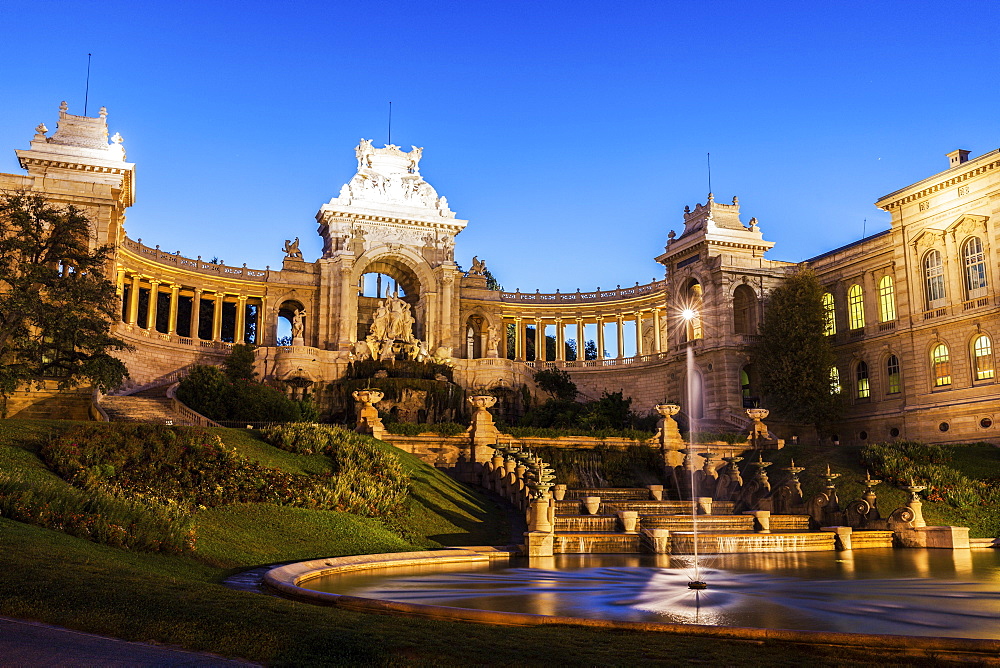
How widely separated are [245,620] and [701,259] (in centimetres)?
5640

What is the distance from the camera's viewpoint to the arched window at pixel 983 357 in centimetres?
4534

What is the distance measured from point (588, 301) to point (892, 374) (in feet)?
91.4

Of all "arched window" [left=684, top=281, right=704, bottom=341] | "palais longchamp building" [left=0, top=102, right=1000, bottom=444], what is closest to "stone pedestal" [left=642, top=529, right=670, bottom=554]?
"palais longchamp building" [left=0, top=102, right=1000, bottom=444]

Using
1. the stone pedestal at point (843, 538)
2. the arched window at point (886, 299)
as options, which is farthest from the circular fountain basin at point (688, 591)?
the arched window at point (886, 299)

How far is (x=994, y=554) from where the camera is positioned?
22.2 metres

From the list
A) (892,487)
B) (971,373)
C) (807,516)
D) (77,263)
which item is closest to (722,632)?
(807,516)

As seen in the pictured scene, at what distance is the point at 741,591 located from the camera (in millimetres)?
13930

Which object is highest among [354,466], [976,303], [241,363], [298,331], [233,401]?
[298,331]

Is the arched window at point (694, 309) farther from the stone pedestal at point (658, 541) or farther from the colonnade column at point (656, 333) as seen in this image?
the stone pedestal at point (658, 541)

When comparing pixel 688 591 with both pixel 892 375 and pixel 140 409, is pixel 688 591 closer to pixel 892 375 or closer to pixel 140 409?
pixel 140 409

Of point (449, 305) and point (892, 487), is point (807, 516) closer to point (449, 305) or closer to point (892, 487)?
point (892, 487)

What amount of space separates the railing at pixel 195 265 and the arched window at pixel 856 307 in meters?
43.1

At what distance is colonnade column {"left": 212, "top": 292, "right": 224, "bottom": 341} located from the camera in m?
65.9

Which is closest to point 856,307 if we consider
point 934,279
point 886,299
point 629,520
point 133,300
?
point 886,299
